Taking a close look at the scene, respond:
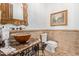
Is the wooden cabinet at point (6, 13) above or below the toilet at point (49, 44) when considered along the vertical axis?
above

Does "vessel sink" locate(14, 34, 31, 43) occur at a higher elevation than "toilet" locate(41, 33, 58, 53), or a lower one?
higher

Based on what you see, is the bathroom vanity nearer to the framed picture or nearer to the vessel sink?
the vessel sink

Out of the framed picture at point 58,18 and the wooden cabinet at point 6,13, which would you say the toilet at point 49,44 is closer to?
the framed picture at point 58,18

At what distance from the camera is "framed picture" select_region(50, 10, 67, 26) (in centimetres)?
201

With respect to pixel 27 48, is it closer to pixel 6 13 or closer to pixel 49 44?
pixel 49 44

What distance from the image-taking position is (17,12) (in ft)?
6.52

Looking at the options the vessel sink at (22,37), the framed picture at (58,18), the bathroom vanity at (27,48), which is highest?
the framed picture at (58,18)

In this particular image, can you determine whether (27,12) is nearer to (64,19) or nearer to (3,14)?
(3,14)

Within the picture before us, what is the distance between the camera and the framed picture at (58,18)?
2.01m

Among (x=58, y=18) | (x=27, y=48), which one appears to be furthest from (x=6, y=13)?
(x=58, y=18)

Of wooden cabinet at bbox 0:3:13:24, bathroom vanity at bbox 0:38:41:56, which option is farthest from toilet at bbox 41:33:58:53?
wooden cabinet at bbox 0:3:13:24

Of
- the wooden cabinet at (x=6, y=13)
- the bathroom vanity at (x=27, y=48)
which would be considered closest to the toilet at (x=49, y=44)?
the bathroom vanity at (x=27, y=48)

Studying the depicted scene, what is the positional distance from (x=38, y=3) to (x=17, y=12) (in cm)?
23

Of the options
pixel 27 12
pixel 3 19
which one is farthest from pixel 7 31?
pixel 27 12
